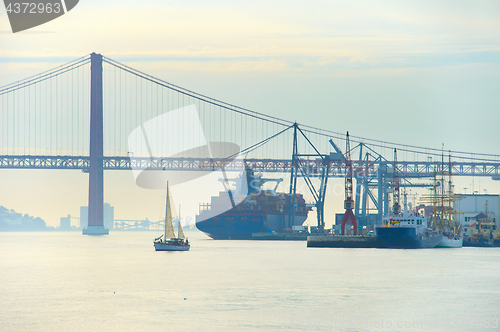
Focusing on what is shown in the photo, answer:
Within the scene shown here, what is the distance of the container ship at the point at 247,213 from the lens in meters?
110

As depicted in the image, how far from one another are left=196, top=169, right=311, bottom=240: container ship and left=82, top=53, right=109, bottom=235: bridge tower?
1559 centimetres

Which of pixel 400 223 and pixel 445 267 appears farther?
pixel 400 223

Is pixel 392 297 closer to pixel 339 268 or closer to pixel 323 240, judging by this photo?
pixel 339 268

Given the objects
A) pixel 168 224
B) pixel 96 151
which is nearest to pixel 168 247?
pixel 168 224

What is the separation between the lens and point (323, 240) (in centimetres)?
7681

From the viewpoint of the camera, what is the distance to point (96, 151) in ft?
354

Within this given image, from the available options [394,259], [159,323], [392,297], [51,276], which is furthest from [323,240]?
[159,323]

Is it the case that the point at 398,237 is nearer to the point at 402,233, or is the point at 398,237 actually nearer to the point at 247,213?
the point at 402,233

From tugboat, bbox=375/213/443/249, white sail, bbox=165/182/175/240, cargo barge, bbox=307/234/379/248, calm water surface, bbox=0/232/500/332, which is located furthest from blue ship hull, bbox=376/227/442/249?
white sail, bbox=165/182/175/240

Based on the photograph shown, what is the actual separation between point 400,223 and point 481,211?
43.4 meters

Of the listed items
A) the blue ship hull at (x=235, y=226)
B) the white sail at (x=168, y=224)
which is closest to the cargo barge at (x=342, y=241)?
the white sail at (x=168, y=224)

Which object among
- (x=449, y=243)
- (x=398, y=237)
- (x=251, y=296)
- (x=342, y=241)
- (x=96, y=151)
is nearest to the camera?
(x=251, y=296)

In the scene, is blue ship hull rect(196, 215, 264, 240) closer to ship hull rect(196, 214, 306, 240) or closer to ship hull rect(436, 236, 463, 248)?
ship hull rect(196, 214, 306, 240)

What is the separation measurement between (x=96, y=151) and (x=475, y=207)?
57783 mm
